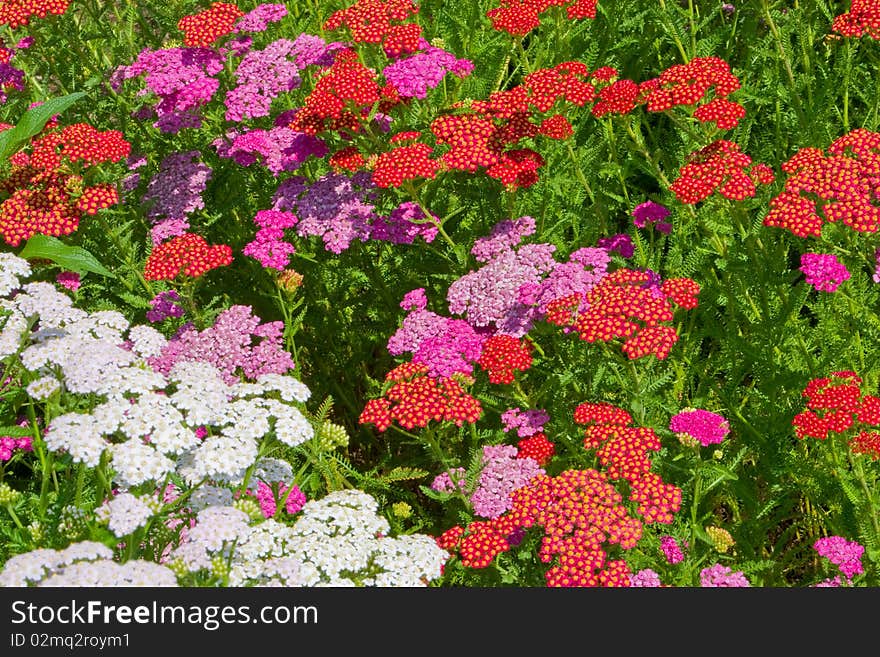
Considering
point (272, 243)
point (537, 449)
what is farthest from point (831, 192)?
point (272, 243)

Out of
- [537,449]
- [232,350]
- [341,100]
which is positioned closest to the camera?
[537,449]

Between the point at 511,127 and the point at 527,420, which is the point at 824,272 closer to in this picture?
the point at 527,420

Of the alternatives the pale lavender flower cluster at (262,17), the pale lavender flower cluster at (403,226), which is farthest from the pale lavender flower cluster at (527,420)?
the pale lavender flower cluster at (262,17)

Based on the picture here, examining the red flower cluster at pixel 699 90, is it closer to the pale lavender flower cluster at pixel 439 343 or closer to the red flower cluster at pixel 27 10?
the pale lavender flower cluster at pixel 439 343

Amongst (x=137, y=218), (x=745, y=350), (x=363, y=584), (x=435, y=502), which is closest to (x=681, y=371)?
(x=745, y=350)

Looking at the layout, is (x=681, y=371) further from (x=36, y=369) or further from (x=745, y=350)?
(x=36, y=369)

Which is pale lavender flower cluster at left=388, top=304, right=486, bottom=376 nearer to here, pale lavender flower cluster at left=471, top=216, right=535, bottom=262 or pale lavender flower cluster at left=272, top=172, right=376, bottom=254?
pale lavender flower cluster at left=471, top=216, right=535, bottom=262

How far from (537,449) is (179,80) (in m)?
2.71

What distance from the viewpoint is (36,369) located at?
3.82 meters

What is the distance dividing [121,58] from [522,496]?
4.18 m

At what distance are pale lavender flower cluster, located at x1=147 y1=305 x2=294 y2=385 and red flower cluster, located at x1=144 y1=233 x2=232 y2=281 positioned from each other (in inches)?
9.8

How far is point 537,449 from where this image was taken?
14.3 ft

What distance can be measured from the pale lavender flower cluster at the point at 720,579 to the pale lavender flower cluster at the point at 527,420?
98 centimetres

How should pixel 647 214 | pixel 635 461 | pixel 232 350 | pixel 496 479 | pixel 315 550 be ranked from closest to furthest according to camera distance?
pixel 315 550 → pixel 635 461 → pixel 496 479 → pixel 232 350 → pixel 647 214
